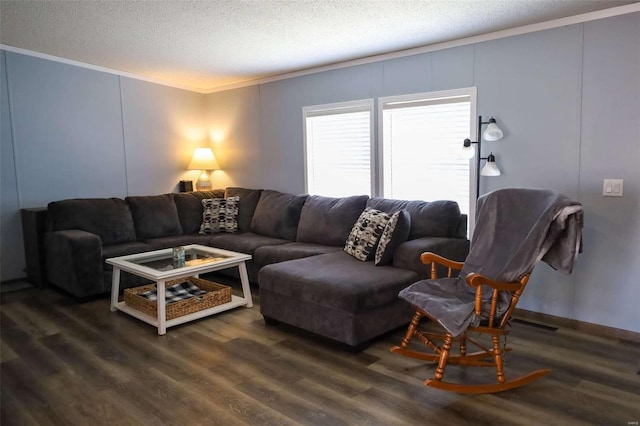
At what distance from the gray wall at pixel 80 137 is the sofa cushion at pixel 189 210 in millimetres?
467

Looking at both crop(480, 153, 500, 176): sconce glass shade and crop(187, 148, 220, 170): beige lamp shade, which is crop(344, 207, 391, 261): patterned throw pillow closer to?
crop(480, 153, 500, 176): sconce glass shade

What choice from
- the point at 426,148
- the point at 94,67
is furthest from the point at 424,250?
the point at 94,67

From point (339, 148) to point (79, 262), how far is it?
2.71 metres

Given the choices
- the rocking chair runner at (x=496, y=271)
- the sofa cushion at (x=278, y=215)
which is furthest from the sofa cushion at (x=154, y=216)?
the rocking chair runner at (x=496, y=271)

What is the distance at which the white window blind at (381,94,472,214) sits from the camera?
3881 mm

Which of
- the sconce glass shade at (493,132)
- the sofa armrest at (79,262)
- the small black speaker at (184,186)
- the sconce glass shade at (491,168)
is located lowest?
the sofa armrest at (79,262)

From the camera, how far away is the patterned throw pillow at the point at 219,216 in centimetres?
519

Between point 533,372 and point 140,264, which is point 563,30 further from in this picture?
point 140,264

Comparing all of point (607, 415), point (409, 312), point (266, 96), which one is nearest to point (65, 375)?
point (409, 312)

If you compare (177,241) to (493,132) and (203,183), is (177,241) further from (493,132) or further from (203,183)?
(493,132)

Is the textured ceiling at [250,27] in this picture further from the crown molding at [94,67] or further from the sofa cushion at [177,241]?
the sofa cushion at [177,241]

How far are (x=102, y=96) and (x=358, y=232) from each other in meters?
3.36

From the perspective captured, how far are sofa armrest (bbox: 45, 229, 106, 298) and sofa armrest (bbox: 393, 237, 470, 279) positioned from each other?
264 centimetres

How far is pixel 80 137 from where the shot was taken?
15.9ft
